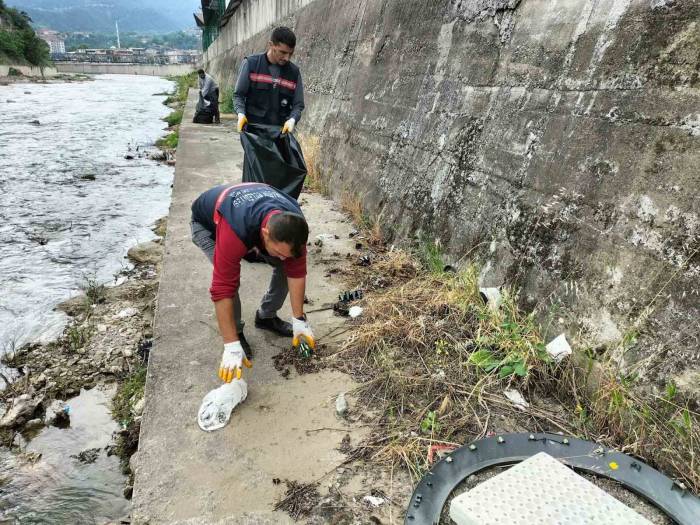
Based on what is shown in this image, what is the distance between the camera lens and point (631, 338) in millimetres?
1963

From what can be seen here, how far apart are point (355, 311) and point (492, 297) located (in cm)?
90

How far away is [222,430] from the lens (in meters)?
2.06

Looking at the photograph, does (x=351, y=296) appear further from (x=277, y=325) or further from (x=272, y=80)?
(x=272, y=80)

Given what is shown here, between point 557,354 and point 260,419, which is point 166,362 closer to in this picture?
point 260,419

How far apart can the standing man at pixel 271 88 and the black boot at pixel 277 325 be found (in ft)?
6.23

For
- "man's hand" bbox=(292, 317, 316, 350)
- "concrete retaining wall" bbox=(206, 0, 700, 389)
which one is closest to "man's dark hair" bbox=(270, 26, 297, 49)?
"concrete retaining wall" bbox=(206, 0, 700, 389)

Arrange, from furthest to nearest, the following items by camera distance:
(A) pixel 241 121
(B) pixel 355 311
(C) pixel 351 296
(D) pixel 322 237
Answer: (D) pixel 322 237, (A) pixel 241 121, (C) pixel 351 296, (B) pixel 355 311

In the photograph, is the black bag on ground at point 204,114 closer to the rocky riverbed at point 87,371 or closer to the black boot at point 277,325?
the rocky riverbed at point 87,371

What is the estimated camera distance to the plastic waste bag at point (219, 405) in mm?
2061

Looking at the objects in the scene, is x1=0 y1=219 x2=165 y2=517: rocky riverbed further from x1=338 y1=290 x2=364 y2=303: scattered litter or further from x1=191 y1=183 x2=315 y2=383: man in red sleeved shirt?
x1=338 y1=290 x2=364 y2=303: scattered litter

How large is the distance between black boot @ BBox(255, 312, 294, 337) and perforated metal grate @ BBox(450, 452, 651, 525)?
157 cm

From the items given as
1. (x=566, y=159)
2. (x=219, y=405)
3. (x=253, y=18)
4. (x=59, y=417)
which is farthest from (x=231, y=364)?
(x=253, y=18)

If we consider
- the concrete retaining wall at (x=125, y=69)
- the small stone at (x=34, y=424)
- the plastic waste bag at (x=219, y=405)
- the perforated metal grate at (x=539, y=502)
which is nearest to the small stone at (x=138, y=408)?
the small stone at (x=34, y=424)

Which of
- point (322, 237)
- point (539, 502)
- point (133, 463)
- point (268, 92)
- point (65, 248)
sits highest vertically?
point (268, 92)
